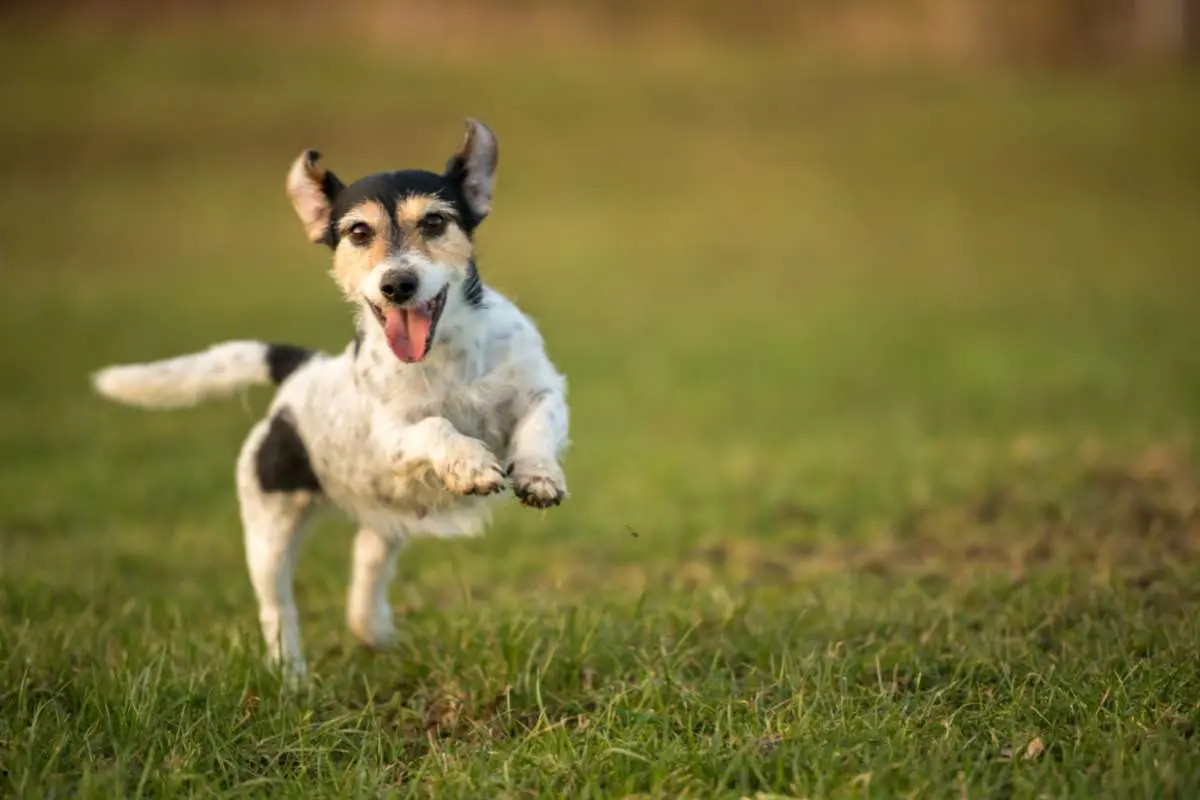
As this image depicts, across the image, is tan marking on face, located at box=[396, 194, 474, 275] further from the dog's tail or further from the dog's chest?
the dog's tail

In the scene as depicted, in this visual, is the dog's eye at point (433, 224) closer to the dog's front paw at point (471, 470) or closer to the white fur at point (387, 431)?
the white fur at point (387, 431)

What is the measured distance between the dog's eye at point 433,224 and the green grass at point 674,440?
94 cm

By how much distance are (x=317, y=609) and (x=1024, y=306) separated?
44.9 ft

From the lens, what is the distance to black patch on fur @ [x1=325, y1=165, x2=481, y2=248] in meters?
5.09

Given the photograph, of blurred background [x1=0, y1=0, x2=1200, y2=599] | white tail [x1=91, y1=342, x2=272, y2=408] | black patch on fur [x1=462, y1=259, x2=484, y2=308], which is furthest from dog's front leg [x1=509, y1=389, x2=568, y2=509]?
blurred background [x1=0, y1=0, x2=1200, y2=599]

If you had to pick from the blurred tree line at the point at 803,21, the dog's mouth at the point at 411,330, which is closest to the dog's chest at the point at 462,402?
the dog's mouth at the point at 411,330

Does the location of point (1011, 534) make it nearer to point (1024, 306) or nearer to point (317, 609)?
point (317, 609)

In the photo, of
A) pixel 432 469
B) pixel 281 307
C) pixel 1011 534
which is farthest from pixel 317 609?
pixel 281 307

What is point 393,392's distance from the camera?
533 centimetres

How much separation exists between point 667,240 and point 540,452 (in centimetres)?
1951

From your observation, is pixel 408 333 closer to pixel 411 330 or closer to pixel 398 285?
pixel 411 330

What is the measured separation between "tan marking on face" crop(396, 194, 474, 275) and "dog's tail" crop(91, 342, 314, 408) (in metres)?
1.34

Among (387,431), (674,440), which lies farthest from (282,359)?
(674,440)

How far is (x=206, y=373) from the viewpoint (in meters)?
6.21
